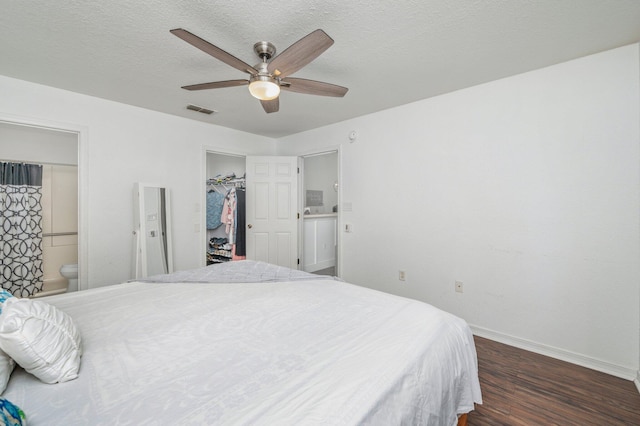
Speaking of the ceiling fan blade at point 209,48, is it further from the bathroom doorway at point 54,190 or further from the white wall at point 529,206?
the bathroom doorway at point 54,190

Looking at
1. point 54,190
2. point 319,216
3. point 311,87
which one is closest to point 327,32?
point 311,87

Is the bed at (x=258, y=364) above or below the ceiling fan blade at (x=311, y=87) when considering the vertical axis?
below

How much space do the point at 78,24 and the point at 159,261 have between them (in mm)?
2310

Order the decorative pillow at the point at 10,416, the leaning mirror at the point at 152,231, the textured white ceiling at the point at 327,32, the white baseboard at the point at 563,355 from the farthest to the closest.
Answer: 1. the leaning mirror at the point at 152,231
2. the white baseboard at the point at 563,355
3. the textured white ceiling at the point at 327,32
4. the decorative pillow at the point at 10,416

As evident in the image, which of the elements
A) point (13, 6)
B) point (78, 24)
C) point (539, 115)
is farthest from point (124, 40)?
point (539, 115)

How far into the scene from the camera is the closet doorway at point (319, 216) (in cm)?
470

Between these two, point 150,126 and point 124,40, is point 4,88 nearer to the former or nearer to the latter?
point 150,126

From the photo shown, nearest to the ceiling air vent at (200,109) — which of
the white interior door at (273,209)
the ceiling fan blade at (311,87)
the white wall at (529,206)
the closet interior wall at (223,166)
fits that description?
the white interior door at (273,209)

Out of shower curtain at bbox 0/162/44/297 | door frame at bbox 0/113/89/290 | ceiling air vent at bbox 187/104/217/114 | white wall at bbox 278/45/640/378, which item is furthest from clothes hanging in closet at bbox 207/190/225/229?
white wall at bbox 278/45/640/378

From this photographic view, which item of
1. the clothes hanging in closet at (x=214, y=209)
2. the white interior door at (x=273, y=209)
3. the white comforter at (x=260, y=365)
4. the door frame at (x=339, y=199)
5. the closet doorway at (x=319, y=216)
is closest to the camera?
the white comforter at (x=260, y=365)

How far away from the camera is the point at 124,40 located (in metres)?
1.82

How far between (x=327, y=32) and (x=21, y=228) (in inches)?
173

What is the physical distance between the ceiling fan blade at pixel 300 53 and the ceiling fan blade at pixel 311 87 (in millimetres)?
125

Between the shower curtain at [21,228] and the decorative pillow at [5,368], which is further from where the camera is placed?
the shower curtain at [21,228]
